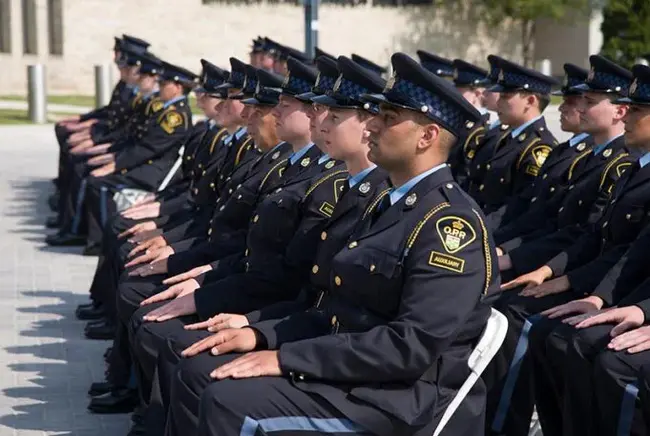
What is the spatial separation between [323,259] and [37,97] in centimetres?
1778

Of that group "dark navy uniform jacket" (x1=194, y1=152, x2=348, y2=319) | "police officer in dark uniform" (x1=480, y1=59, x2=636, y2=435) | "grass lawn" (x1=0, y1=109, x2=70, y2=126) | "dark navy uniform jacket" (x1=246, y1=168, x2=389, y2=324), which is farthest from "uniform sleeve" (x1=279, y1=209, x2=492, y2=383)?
"grass lawn" (x1=0, y1=109, x2=70, y2=126)

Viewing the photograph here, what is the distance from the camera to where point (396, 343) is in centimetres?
360

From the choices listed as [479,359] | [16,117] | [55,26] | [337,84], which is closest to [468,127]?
[337,84]

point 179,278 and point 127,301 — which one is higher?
point 179,278

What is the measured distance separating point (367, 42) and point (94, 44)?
8.02 m

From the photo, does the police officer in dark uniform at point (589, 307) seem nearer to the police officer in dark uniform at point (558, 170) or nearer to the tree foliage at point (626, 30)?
the police officer in dark uniform at point (558, 170)

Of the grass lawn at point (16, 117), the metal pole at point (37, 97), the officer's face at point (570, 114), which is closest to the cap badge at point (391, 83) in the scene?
the officer's face at point (570, 114)

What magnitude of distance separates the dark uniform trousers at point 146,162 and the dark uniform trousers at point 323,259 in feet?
15.6

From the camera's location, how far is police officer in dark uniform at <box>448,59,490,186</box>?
7574 mm

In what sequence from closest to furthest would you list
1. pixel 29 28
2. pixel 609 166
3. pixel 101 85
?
pixel 609 166
pixel 101 85
pixel 29 28

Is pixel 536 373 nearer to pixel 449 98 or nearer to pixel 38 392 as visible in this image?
pixel 449 98

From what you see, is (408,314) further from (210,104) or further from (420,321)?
(210,104)

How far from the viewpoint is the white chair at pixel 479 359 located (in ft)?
12.3

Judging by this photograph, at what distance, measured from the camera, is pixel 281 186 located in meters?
5.38
